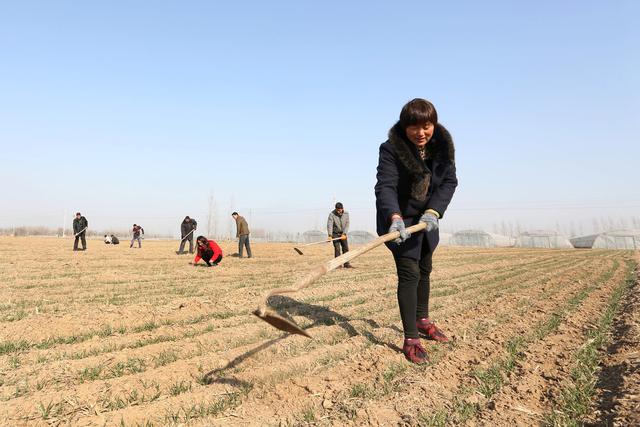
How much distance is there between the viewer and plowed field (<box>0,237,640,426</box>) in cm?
219

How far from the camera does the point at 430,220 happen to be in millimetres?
3150

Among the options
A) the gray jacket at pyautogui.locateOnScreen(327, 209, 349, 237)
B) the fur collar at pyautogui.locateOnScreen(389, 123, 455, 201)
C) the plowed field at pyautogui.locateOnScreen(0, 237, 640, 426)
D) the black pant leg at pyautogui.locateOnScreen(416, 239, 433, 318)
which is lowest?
the plowed field at pyautogui.locateOnScreen(0, 237, 640, 426)

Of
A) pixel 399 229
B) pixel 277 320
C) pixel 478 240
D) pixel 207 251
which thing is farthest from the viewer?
pixel 478 240

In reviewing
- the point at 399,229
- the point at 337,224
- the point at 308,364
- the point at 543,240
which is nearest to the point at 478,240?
the point at 543,240

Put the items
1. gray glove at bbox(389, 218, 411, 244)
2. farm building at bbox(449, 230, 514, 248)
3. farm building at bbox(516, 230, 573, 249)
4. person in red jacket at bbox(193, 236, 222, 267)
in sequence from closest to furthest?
gray glove at bbox(389, 218, 411, 244), person in red jacket at bbox(193, 236, 222, 267), farm building at bbox(516, 230, 573, 249), farm building at bbox(449, 230, 514, 248)

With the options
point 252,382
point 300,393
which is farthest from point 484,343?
point 252,382

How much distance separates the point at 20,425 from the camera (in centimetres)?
209

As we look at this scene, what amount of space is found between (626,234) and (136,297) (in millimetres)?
72593

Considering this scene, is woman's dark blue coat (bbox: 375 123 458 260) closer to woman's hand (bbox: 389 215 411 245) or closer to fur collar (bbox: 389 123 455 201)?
fur collar (bbox: 389 123 455 201)

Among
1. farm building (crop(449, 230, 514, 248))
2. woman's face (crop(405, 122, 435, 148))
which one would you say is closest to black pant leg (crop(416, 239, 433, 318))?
woman's face (crop(405, 122, 435, 148))

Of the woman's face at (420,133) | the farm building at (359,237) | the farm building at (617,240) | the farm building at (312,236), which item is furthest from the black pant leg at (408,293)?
the farm building at (617,240)

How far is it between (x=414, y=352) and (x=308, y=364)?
88 cm

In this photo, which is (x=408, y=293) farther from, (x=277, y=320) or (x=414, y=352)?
(x=277, y=320)

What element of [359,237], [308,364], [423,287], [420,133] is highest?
[420,133]
